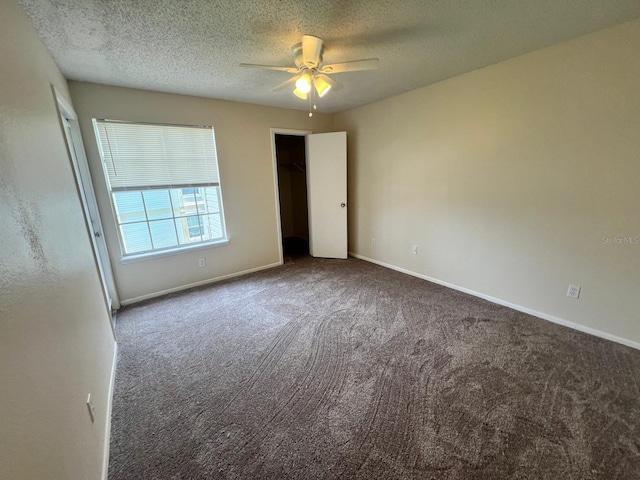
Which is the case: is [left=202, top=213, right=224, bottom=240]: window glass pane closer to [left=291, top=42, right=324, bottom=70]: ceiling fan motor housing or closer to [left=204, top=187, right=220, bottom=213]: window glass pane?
[left=204, top=187, right=220, bottom=213]: window glass pane

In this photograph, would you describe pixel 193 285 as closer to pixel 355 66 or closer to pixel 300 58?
pixel 300 58

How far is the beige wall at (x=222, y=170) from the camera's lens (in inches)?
105

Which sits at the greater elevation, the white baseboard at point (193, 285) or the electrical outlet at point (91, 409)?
the electrical outlet at point (91, 409)

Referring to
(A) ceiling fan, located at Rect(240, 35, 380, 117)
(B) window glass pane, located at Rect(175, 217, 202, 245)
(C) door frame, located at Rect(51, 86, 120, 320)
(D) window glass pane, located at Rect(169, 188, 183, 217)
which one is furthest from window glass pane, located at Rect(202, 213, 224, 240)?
(A) ceiling fan, located at Rect(240, 35, 380, 117)

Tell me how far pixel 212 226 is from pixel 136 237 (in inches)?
34.3

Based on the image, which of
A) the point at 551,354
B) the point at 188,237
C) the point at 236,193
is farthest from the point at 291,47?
the point at 551,354

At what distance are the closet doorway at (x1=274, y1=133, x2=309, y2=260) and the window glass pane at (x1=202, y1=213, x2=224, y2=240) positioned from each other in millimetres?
1761

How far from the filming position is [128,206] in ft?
9.53

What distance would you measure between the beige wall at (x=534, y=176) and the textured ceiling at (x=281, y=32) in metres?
0.28

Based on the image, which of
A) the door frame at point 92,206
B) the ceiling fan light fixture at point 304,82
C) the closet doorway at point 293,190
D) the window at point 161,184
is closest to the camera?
the ceiling fan light fixture at point 304,82

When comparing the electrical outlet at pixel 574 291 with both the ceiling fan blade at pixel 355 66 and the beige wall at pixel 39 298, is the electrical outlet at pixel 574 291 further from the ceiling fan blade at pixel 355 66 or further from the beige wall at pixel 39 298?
the beige wall at pixel 39 298

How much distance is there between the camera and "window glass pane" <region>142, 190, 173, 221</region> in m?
3.01

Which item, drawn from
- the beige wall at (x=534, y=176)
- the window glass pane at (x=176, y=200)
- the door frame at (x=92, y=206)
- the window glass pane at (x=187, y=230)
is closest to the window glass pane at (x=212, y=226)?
the window glass pane at (x=187, y=230)

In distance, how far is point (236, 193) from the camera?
11.7 feet
